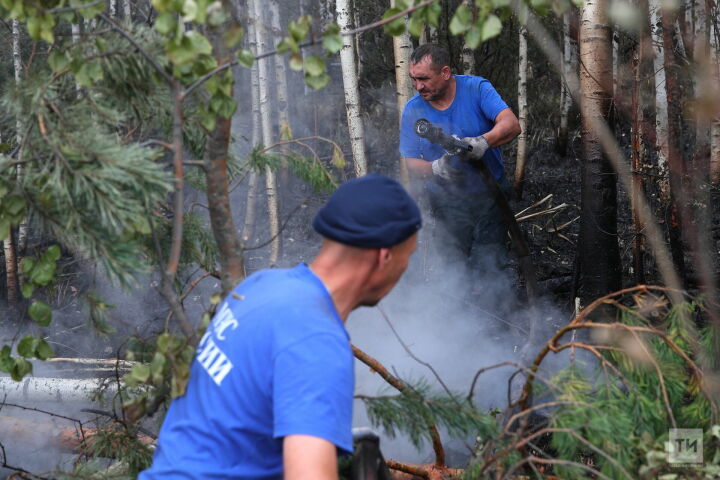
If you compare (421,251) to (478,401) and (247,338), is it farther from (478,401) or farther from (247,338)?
(247,338)

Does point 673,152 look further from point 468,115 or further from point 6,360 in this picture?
point 6,360

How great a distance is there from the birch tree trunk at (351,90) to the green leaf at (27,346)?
14.5 feet

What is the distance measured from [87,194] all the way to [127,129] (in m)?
0.62

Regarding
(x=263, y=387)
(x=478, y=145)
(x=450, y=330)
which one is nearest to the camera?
(x=263, y=387)

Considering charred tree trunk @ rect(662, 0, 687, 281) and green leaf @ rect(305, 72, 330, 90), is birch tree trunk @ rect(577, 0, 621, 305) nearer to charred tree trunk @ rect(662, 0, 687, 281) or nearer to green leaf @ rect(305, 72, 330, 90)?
charred tree trunk @ rect(662, 0, 687, 281)

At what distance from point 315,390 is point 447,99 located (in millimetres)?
3871

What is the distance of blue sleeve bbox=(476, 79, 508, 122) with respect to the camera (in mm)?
5027

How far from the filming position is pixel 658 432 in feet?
7.63

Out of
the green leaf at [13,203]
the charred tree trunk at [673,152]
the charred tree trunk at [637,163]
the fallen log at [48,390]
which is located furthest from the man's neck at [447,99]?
the green leaf at [13,203]

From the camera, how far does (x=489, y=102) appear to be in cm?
507

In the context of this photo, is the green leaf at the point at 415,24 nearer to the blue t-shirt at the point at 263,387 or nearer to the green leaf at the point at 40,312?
the blue t-shirt at the point at 263,387

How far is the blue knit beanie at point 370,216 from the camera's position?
1.88 meters

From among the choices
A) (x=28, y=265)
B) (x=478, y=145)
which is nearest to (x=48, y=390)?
(x=28, y=265)

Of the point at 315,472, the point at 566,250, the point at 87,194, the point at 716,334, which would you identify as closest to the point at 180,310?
the point at 87,194
